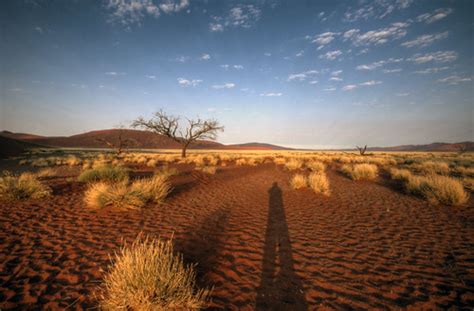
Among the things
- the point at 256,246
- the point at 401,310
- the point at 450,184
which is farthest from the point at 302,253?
the point at 450,184

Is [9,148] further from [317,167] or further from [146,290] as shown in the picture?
[146,290]

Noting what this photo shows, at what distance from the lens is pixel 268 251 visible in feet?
13.5

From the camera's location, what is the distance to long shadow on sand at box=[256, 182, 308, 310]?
2.69 m

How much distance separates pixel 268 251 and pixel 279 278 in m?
0.91

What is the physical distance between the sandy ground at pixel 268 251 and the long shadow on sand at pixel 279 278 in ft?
0.05

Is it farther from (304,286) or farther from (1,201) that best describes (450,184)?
(1,201)

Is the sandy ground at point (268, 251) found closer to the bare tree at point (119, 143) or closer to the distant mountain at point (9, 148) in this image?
the bare tree at point (119, 143)

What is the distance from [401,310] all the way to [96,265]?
4551 mm

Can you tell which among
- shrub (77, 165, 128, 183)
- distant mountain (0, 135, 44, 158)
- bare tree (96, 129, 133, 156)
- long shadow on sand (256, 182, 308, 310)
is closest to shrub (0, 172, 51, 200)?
shrub (77, 165, 128, 183)

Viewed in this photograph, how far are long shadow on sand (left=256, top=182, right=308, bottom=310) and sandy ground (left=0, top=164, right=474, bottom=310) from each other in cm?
2

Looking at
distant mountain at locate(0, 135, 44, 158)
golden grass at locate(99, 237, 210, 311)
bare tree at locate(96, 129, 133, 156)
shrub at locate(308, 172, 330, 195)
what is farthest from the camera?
distant mountain at locate(0, 135, 44, 158)

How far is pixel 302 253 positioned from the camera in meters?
4.03

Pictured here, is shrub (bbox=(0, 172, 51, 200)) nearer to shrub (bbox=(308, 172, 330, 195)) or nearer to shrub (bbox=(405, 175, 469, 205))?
shrub (bbox=(308, 172, 330, 195))

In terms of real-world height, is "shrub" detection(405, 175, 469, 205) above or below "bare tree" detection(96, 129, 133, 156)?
below
